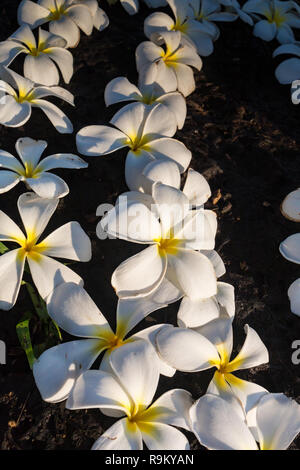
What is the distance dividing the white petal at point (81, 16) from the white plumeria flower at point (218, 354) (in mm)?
746

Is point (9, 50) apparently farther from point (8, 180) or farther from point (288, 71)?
point (288, 71)

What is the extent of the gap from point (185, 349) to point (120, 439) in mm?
157

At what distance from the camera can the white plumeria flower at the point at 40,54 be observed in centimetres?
107

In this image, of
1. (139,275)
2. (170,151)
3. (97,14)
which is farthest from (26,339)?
(97,14)

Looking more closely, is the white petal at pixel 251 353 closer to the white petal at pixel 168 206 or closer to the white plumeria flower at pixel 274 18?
the white petal at pixel 168 206

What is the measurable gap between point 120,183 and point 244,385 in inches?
16.8

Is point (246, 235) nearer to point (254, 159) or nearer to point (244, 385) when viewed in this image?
point (254, 159)

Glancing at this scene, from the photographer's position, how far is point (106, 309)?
87cm

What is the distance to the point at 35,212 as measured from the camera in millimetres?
821

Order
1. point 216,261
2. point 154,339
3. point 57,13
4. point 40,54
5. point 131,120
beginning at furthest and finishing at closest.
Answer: point 57,13 → point 40,54 → point 131,120 → point 216,261 → point 154,339

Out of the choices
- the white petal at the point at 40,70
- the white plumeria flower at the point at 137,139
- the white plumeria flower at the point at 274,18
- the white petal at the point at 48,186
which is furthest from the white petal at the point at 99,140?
the white plumeria flower at the point at 274,18

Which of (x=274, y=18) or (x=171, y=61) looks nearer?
(x=171, y=61)

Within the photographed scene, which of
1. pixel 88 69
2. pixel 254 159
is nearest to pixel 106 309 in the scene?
pixel 254 159

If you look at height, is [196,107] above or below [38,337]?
above
